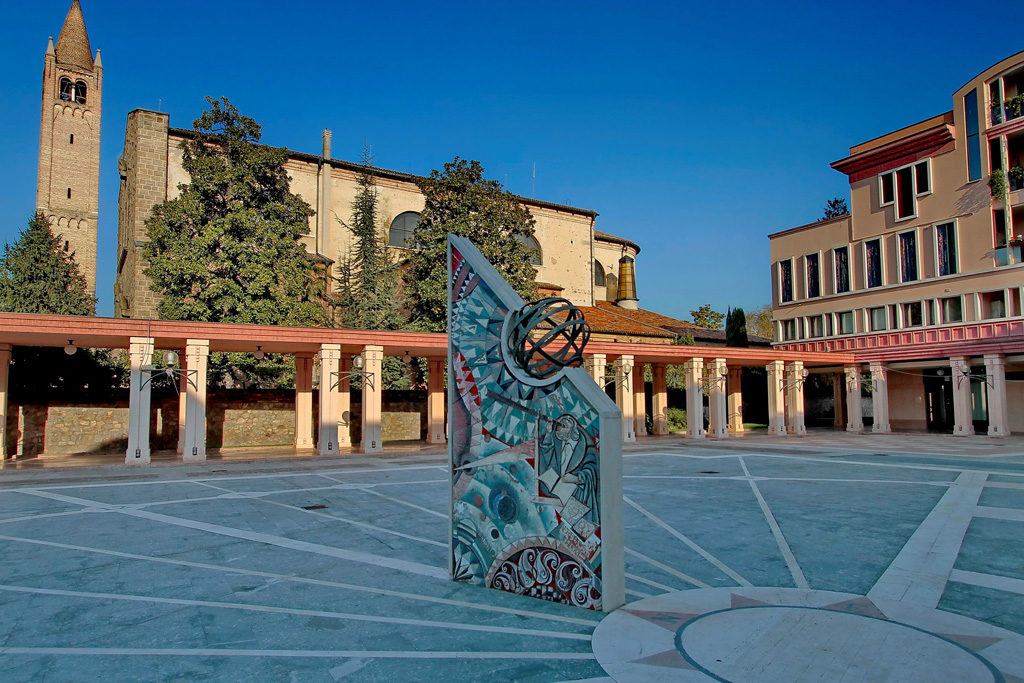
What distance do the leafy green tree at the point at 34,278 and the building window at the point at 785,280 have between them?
1566 inches

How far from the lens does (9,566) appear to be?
285 inches

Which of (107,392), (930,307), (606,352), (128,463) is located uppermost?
(930,307)

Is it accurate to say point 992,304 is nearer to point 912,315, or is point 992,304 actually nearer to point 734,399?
point 912,315

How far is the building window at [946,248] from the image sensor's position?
100 ft

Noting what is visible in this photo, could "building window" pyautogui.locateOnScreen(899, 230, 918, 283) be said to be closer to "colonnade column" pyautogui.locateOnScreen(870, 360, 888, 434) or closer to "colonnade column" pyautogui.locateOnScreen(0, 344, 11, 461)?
"colonnade column" pyautogui.locateOnScreen(870, 360, 888, 434)

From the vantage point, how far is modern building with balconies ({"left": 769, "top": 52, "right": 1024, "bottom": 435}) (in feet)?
94.6

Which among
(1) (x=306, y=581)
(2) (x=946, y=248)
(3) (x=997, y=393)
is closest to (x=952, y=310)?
(2) (x=946, y=248)

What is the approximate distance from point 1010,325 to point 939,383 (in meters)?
8.33

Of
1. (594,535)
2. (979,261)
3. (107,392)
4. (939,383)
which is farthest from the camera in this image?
(939,383)

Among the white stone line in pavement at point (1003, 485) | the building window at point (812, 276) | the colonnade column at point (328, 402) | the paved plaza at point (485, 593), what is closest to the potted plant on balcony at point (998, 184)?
the building window at point (812, 276)

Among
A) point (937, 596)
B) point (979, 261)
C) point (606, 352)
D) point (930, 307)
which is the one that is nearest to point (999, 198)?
point (979, 261)

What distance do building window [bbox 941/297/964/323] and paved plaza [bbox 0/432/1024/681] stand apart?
22040 millimetres

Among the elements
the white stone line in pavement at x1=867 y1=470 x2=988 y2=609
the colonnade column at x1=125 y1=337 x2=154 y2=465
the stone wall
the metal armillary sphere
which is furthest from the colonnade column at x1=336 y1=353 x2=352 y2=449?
the white stone line in pavement at x1=867 y1=470 x2=988 y2=609

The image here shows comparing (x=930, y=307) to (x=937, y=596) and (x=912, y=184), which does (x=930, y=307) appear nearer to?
(x=912, y=184)
